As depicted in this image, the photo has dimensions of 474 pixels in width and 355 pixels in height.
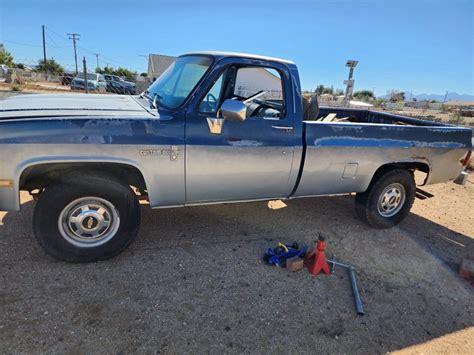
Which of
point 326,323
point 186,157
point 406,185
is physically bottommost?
A: point 326,323

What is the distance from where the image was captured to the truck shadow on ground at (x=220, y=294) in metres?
2.54

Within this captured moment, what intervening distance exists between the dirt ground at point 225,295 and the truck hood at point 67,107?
1.40 m

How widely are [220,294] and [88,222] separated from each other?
1.43m

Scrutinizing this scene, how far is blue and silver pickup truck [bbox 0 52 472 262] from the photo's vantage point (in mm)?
2908

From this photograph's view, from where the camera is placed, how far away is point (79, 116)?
9.70 feet

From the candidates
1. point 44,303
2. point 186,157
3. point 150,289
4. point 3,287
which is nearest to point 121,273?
point 150,289

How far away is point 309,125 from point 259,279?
69.2 inches

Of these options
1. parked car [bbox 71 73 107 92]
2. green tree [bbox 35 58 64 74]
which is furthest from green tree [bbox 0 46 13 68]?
parked car [bbox 71 73 107 92]

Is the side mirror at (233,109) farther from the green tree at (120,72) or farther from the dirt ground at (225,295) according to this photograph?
the green tree at (120,72)

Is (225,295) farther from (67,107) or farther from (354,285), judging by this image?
(67,107)

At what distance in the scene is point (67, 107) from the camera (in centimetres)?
324

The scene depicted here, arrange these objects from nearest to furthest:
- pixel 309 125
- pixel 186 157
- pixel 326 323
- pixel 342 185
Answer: pixel 326 323, pixel 186 157, pixel 309 125, pixel 342 185

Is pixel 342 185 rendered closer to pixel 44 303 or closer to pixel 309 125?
pixel 309 125

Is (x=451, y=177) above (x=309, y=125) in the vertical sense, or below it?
below
